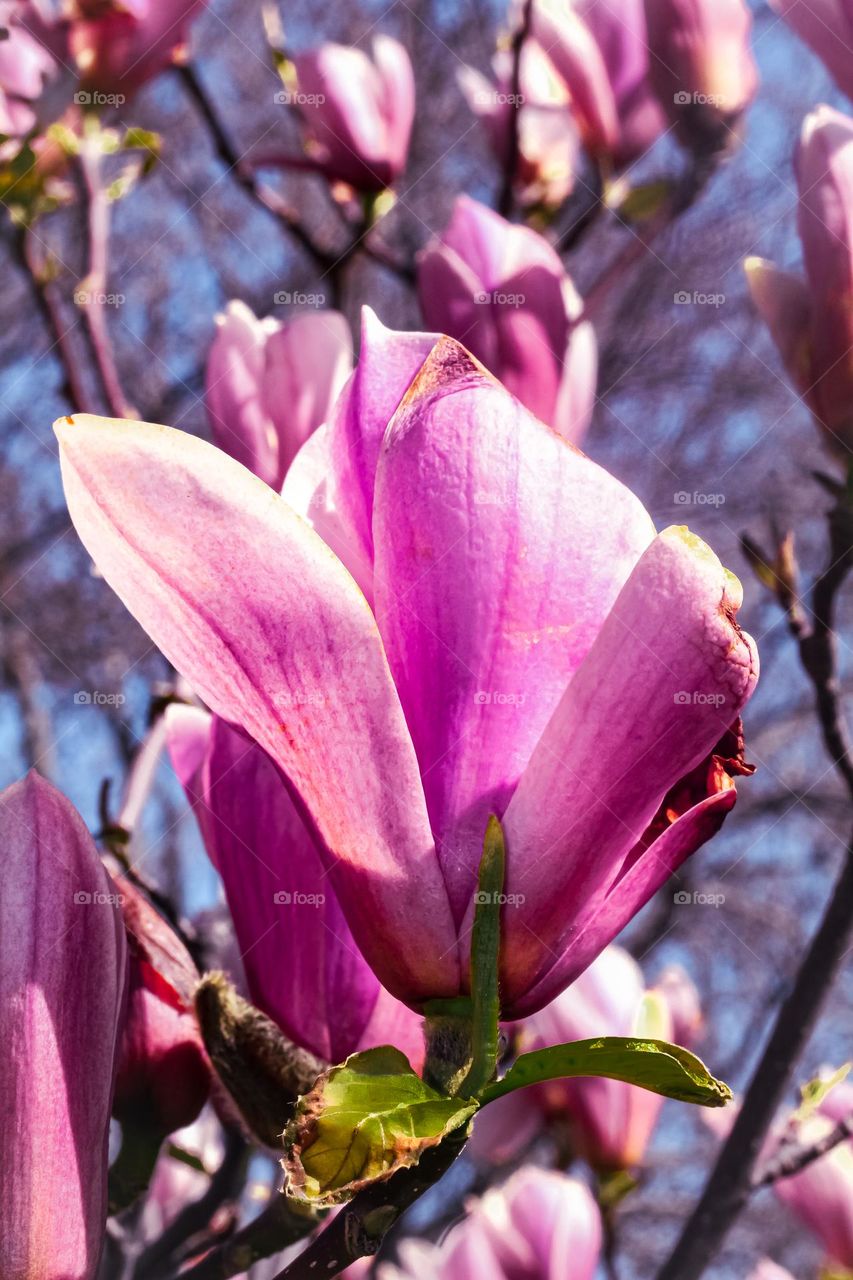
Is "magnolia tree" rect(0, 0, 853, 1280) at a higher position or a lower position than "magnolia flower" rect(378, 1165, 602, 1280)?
higher

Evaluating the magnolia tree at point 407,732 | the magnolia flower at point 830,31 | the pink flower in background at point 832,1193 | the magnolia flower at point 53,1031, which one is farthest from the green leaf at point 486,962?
the pink flower in background at point 832,1193

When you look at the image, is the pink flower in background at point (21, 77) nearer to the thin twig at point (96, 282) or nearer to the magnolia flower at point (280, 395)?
the thin twig at point (96, 282)

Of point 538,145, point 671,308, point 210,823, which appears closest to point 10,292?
point 671,308

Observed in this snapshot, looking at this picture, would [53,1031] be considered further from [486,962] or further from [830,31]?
[830,31]

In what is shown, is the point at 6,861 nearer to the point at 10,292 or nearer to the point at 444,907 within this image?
the point at 444,907

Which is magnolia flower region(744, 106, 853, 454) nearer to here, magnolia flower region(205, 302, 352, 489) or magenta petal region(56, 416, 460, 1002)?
magnolia flower region(205, 302, 352, 489)

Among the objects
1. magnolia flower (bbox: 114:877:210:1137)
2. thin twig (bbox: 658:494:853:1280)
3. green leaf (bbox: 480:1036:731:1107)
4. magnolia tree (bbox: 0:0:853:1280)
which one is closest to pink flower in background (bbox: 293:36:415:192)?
magnolia tree (bbox: 0:0:853:1280)
